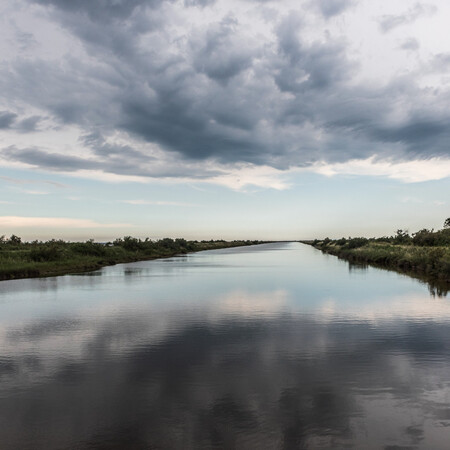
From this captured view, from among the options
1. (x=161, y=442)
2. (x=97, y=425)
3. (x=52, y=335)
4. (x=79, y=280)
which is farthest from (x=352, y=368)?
(x=79, y=280)

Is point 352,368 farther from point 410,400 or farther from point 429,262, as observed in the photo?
point 429,262

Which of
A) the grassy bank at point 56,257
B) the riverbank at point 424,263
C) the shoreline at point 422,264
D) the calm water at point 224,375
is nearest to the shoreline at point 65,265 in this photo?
the grassy bank at point 56,257

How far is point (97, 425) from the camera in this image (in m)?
7.28

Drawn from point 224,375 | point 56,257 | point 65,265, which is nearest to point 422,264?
point 224,375

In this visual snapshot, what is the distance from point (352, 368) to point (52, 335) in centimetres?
1016

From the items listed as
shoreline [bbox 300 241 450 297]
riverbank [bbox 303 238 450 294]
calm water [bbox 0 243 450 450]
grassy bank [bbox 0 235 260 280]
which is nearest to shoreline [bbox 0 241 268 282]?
grassy bank [bbox 0 235 260 280]

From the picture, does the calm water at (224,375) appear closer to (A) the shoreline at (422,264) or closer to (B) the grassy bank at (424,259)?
(A) the shoreline at (422,264)

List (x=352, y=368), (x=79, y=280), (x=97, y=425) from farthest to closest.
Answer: (x=79, y=280), (x=352, y=368), (x=97, y=425)

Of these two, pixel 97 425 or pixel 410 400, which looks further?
pixel 410 400

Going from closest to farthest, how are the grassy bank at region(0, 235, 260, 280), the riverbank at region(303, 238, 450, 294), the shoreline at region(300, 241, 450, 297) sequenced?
1. the shoreline at region(300, 241, 450, 297)
2. the riverbank at region(303, 238, 450, 294)
3. the grassy bank at region(0, 235, 260, 280)

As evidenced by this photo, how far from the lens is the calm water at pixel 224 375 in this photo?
275 inches

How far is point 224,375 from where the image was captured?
33.0ft

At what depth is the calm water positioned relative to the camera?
698cm

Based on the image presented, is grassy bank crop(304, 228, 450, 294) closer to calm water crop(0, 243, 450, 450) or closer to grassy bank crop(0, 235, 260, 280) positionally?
calm water crop(0, 243, 450, 450)
